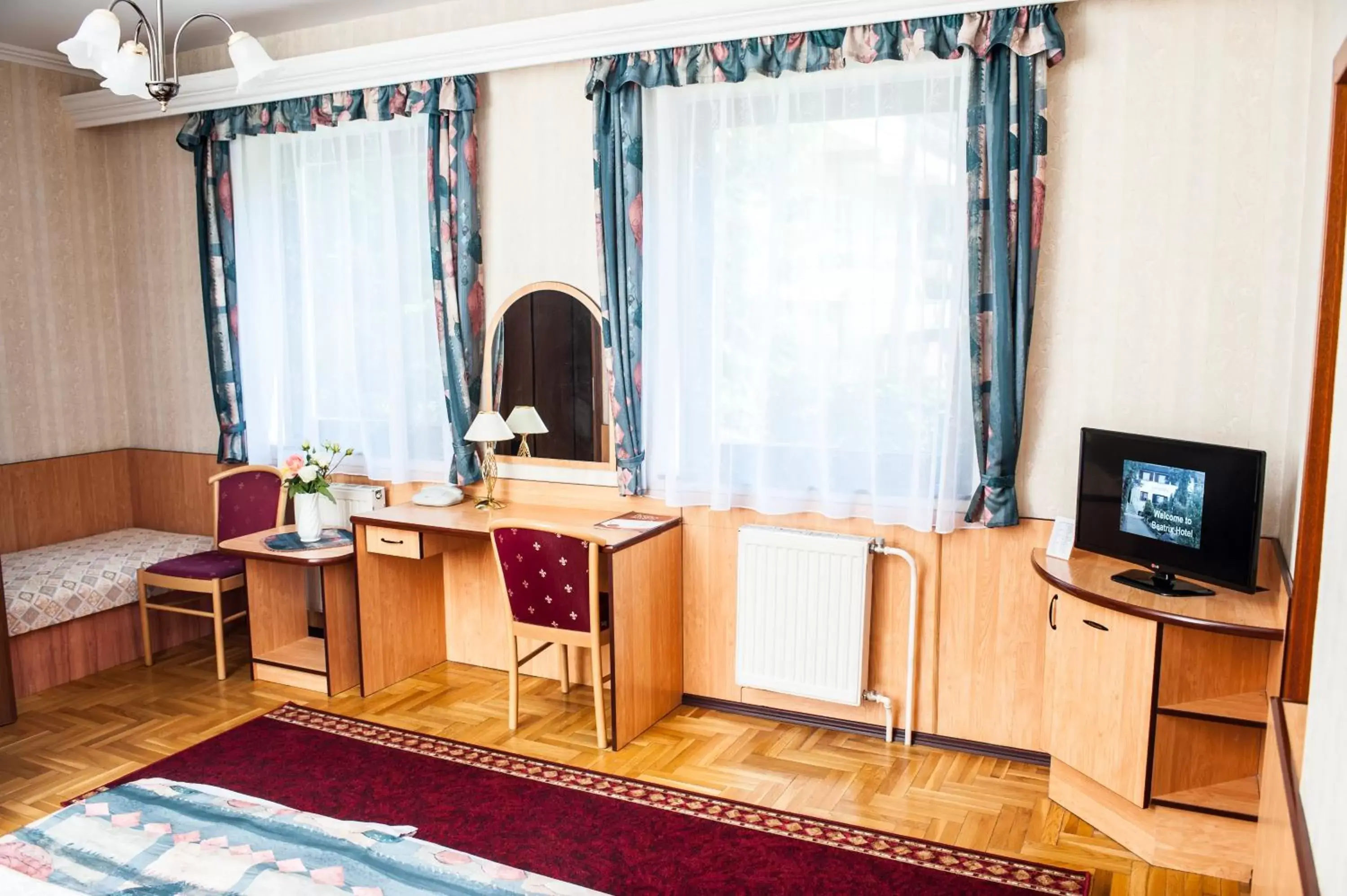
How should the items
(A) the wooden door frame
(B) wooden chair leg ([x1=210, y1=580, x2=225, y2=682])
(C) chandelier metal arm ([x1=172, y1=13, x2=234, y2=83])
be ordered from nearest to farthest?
(A) the wooden door frame
(C) chandelier metal arm ([x1=172, y1=13, x2=234, y2=83])
(B) wooden chair leg ([x1=210, y1=580, x2=225, y2=682])

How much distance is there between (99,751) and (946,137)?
358cm

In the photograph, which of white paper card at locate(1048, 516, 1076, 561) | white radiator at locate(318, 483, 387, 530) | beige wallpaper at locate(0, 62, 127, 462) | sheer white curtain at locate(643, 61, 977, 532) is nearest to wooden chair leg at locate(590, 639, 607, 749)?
sheer white curtain at locate(643, 61, 977, 532)

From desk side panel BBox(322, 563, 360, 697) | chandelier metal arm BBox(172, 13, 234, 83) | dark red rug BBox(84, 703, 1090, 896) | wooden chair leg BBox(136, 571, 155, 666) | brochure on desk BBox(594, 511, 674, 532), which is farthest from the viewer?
wooden chair leg BBox(136, 571, 155, 666)

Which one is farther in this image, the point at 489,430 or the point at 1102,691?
the point at 489,430

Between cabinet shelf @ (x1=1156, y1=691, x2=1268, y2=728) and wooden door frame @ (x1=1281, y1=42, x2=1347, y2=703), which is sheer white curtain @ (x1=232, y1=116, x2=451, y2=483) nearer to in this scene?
cabinet shelf @ (x1=1156, y1=691, x2=1268, y2=728)

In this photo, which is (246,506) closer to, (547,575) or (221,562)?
(221,562)

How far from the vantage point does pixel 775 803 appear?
3193 millimetres

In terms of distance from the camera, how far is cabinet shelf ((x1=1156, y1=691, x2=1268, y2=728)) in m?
2.66

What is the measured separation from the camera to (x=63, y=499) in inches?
196

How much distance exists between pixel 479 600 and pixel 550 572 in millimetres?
1000

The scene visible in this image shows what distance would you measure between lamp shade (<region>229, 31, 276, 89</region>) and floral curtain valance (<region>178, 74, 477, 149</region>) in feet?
4.46

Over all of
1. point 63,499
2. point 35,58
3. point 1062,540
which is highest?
point 35,58

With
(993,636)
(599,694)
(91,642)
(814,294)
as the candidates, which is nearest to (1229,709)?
(993,636)

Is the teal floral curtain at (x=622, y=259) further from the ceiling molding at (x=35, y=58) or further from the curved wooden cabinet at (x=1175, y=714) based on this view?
the ceiling molding at (x=35, y=58)
